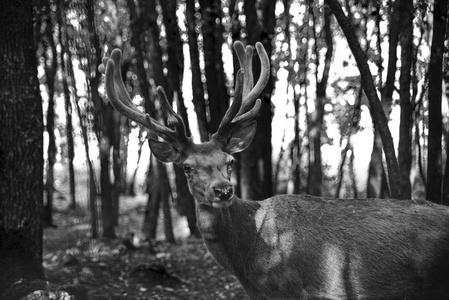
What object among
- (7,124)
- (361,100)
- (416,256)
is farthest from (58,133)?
(416,256)

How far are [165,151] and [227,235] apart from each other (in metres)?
1.14

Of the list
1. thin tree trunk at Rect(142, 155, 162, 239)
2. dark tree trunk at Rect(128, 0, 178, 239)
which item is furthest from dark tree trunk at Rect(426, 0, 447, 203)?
thin tree trunk at Rect(142, 155, 162, 239)

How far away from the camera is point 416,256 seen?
6156 mm

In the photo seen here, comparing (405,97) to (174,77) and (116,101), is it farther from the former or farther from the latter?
(174,77)

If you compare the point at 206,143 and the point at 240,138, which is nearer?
the point at 206,143

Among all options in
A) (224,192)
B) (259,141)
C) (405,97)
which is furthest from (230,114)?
(259,141)

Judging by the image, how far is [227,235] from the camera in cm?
659

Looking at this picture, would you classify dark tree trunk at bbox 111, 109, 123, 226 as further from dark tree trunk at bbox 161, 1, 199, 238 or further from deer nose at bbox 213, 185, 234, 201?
deer nose at bbox 213, 185, 234, 201

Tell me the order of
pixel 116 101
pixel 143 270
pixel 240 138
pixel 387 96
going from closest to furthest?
pixel 116 101 → pixel 240 138 → pixel 143 270 → pixel 387 96

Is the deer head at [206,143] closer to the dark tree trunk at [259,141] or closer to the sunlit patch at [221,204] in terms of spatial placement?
the sunlit patch at [221,204]

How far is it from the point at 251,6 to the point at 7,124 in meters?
5.53

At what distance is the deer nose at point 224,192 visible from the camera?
6070 millimetres

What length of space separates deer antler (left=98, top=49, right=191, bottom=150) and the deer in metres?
0.01

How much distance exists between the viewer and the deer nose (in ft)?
19.9
